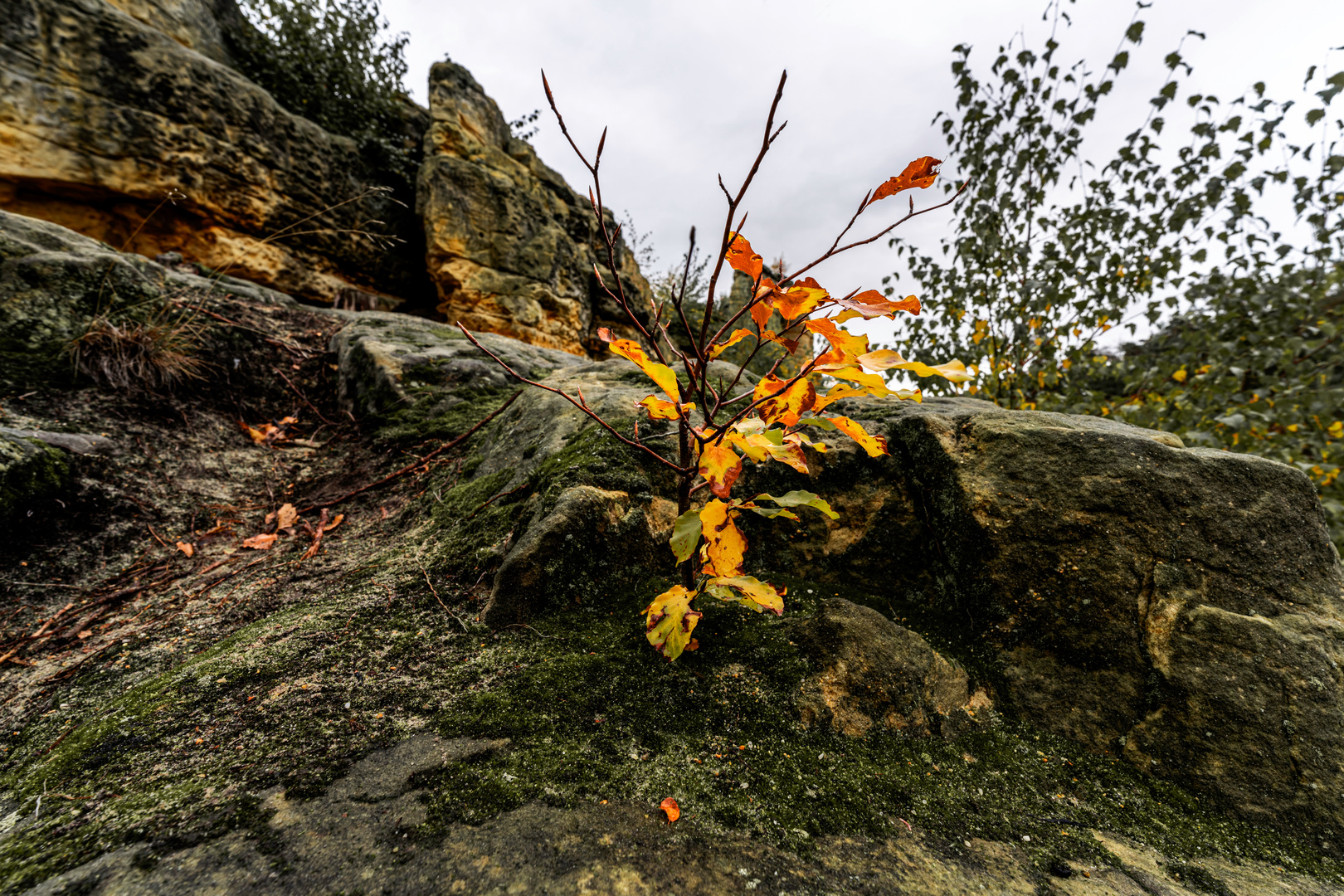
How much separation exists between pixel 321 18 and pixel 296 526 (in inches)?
316

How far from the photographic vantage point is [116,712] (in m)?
1.02

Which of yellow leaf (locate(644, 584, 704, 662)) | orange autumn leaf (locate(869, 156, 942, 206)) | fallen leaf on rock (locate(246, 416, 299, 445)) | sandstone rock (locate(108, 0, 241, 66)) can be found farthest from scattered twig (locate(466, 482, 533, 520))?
sandstone rock (locate(108, 0, 241, 66))

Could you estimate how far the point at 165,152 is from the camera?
3.98m

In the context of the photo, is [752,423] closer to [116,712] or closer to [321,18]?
[116,712]

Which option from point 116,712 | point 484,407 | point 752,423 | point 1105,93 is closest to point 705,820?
point 752,423

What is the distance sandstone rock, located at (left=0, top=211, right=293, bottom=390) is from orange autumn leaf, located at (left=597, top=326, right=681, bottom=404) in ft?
9.20

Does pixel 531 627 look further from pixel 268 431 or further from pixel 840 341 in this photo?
pixel 268 431

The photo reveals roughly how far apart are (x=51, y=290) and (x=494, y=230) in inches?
171

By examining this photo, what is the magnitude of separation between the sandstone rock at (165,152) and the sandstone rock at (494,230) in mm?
814

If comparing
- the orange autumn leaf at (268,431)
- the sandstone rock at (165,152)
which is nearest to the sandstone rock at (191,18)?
the sandstone rock at (165,152)

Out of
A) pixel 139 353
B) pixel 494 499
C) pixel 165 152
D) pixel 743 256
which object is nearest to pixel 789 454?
pixel 743 256

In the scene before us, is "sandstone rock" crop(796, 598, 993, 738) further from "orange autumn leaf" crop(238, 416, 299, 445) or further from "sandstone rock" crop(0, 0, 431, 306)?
"sandstone rock" crop(0, 0, 431, 306)

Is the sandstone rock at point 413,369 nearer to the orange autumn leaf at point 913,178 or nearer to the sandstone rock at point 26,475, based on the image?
the sandstone rock at point 26,475

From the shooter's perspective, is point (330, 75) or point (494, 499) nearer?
point (494, 499)
